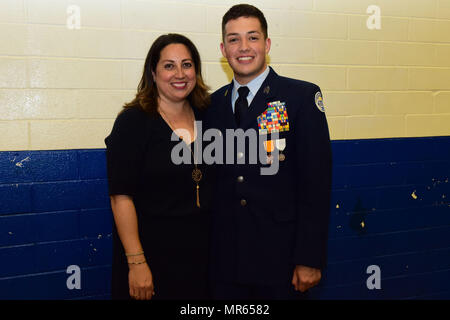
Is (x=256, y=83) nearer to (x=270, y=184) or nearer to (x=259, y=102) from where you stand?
(x=259, y=102)

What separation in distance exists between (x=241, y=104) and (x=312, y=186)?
1.64ft

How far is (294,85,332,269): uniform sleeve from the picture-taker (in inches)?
65.7

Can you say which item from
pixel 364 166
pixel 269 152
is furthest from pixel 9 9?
pixel 364 166

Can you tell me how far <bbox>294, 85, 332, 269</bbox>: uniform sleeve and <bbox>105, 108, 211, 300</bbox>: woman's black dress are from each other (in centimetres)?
45

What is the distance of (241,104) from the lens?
1837 millimetres

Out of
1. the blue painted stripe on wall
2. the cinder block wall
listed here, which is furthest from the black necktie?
the blue painted stripe on wall

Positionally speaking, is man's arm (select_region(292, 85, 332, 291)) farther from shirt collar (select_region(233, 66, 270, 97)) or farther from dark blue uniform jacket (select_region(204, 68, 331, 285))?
shirt collar (select_region(233, 66, 270, 97))

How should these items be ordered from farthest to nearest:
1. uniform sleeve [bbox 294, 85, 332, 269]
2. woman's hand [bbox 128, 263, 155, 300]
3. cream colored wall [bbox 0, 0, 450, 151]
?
cream colored wall [bbox 0, 0, 450, 151], woman's hand [bbox 128, 263, 155, 300], uniform sleeve [bbox 294, 85, 332, 269]

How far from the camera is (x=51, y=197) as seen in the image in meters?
2.20

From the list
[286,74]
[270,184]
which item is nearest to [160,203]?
[270,184]

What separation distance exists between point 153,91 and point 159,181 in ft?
1.45

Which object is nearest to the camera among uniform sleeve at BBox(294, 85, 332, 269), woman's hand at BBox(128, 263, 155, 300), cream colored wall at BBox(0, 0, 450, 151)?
uniform sleeve at BBox(294, 85, 332, 269)

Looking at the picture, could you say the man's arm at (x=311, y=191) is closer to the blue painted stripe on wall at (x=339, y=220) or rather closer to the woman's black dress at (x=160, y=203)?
the woman's black dress at (x=160, y=203)
